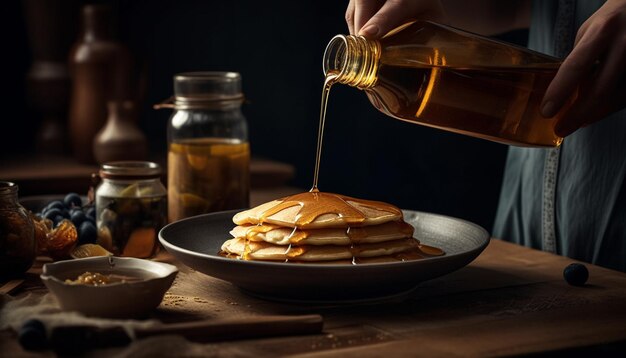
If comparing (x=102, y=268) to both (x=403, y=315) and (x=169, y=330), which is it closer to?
(x=169, y=330)

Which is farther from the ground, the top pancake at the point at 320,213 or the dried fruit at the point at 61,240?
the top pancake at the point at 320,213

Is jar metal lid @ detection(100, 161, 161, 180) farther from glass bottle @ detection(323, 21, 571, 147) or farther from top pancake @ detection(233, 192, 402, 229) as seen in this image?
glass bottle @ detection(323, 21, 571, 147)

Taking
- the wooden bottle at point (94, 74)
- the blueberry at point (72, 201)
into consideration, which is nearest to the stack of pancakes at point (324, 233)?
the blueberry at point (72, 201)

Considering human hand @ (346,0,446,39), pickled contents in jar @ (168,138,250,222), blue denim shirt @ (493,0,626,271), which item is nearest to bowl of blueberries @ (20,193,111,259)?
pickled contents in jar @ (168,138,250,222)

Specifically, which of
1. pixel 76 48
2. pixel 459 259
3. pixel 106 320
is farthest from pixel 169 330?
pixel 76 48

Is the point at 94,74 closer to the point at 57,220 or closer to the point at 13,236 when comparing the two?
→ the point at 57,220

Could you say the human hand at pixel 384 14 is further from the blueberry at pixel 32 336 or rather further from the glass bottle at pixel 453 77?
the blueberry at pixel 32 336

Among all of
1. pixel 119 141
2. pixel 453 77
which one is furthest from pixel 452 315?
pixel 119 141
